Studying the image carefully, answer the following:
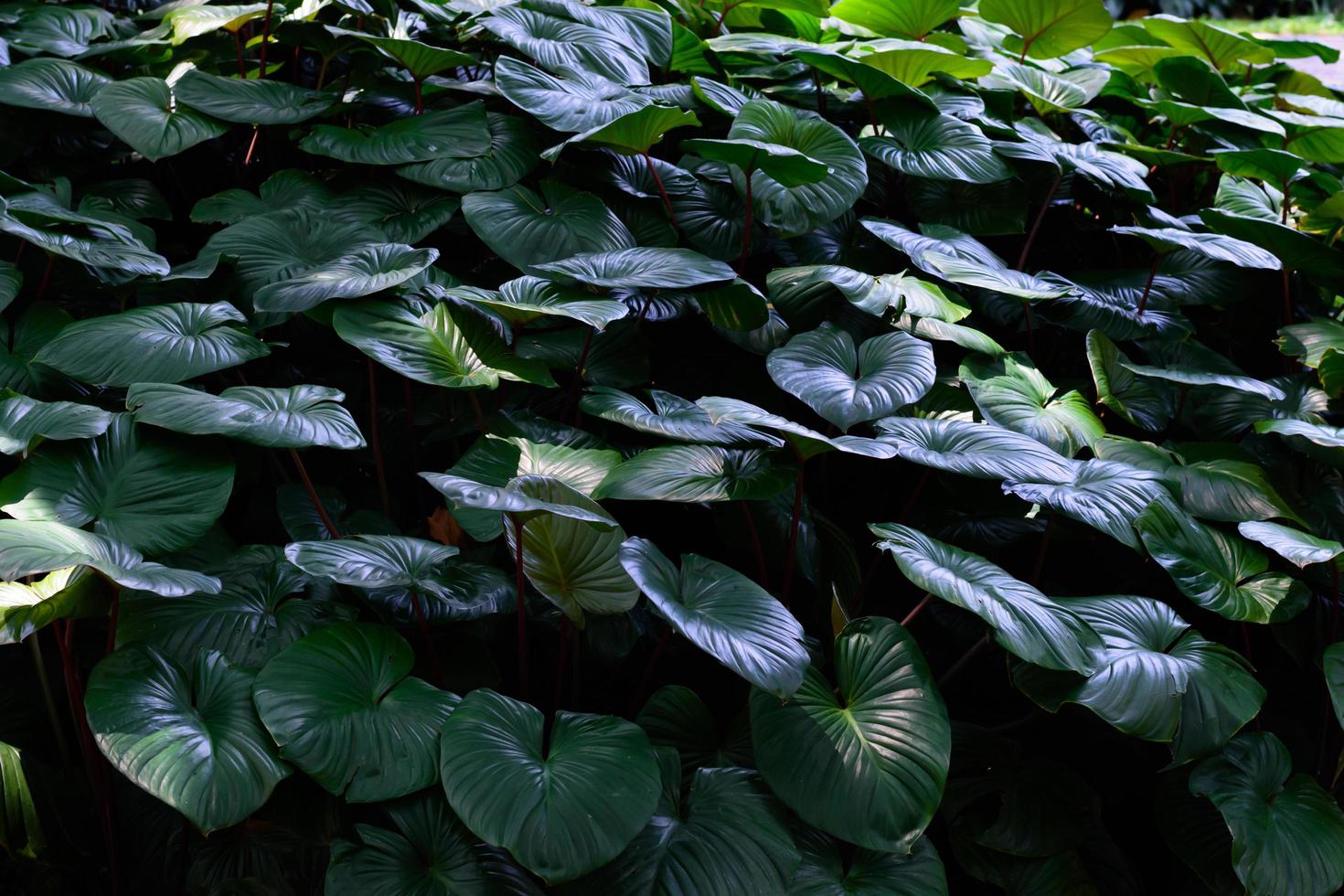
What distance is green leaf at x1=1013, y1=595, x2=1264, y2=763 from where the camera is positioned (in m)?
1.35

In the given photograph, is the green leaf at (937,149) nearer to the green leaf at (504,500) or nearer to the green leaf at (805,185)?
the green leaf at (805,185)

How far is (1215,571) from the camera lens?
1.63 meters

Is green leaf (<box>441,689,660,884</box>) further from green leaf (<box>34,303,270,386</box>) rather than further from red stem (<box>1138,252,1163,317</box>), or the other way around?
red stem (<box>1138,252,1163,317</box>)

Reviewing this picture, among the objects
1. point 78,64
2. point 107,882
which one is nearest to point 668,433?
point 107,882

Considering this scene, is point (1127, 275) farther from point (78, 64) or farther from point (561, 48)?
point (78, 64)

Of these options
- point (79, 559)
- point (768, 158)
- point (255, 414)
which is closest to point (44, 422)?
point (255, 414)

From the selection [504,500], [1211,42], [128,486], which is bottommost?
[128,486]

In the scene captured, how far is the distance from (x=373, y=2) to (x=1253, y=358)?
238cm

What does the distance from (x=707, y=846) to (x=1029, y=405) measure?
3.39 feet

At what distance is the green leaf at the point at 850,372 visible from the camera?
1.58 m

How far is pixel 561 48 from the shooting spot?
7.56 ft

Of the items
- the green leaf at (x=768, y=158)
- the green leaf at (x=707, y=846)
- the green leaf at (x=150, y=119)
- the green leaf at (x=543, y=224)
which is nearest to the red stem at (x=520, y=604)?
the green leaf at (x=707, y=846)

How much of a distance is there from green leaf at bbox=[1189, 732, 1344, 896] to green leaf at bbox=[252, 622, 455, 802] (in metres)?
1.11

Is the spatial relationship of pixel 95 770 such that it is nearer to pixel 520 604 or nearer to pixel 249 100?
pixel 520 604
